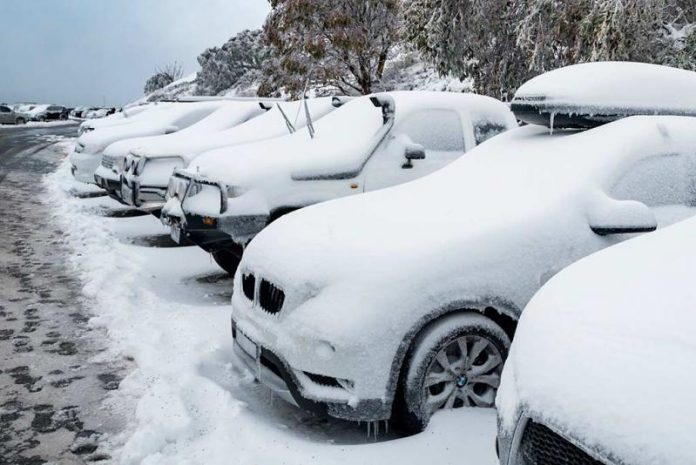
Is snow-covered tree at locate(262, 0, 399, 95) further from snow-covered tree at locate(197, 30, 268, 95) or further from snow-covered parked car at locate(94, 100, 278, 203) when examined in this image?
snow-covered tree at locate(197, 30, 268, 95)

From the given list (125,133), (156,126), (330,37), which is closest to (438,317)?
(156,126)

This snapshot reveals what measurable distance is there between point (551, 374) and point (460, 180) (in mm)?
2530

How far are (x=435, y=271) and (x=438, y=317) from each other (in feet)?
0.74

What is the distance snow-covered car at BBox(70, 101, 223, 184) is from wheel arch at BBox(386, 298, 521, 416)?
9.19 m

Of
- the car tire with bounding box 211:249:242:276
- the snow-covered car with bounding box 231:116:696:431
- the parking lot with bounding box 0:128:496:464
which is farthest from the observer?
the car tire with bounding box 211:249:242:276

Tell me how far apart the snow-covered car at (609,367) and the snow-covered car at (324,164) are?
142 inches

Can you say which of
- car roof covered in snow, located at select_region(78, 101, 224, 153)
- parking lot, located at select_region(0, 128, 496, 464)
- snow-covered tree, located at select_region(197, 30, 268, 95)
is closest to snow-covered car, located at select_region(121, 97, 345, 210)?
parking lot, located at select_region(0, 128, 496, 464)

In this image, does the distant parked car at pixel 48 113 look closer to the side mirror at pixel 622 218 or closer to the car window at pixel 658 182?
the car window at pixel 658 182

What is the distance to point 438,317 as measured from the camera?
10.6 ft

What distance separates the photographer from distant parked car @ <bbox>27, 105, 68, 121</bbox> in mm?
55691

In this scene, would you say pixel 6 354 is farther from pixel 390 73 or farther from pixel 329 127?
pixel 390 73

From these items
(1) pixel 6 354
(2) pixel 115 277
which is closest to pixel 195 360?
(1) pixel 6 354

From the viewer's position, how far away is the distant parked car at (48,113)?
5569 cm

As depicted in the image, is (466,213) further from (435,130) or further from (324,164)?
(435,130)
